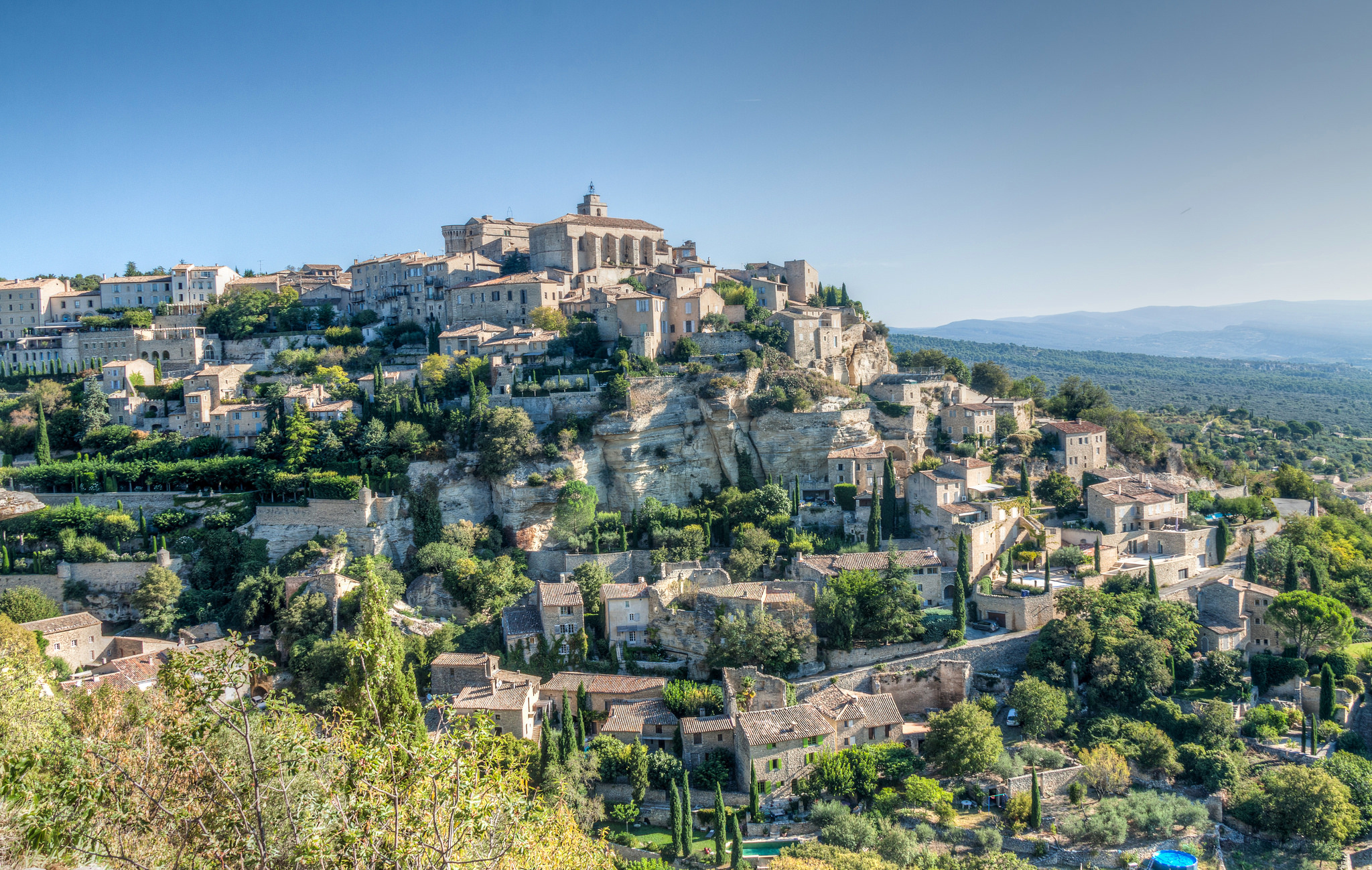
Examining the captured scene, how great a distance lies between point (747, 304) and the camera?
48812mm

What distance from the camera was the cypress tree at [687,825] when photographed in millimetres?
25094

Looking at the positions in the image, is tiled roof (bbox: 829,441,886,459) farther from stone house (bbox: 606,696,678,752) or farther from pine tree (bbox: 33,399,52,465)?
pine tree (bbox: 33,399,52,465)

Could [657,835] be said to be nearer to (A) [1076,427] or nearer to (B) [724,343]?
(B) [724,343]

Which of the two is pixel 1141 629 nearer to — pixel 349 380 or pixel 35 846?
pixel 35 846

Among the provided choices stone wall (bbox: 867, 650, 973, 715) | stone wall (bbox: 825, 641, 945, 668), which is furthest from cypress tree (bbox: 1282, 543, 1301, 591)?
stone wall (bbox: 825, 641, 945, 668)

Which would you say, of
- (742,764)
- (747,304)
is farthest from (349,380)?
(742,764)

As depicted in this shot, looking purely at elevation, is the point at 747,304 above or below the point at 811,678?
above

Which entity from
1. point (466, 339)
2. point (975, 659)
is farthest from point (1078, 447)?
point (466, 339)

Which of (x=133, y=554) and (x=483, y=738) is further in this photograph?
(x=133, y=554)

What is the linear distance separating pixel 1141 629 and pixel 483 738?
92.1ft

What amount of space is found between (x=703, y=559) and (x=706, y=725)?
9011mm

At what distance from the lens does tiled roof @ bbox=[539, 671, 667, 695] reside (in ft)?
Answer: 101

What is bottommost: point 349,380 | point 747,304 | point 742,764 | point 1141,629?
point 742,764

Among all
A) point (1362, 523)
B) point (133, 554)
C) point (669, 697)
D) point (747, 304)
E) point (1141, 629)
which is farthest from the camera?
point (747, 304)
